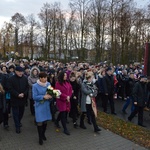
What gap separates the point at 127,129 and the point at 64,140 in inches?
102

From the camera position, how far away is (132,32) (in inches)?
1379

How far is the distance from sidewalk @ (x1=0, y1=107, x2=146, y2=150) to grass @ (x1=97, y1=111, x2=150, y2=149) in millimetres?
312

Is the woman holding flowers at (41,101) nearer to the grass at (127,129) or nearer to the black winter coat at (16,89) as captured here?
the black winter coat at (16,89)

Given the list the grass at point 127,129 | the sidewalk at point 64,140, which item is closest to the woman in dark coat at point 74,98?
the sidewalk at point 64,140

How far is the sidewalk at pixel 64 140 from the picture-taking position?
607 cm

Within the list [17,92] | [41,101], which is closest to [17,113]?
[17,92]

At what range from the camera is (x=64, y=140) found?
6.57m

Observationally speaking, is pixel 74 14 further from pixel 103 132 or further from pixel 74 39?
pixel 103 132

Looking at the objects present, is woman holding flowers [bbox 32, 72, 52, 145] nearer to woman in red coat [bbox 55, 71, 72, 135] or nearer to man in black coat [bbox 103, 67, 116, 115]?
woman in red coat [bbox 55, 71, 72, 135]

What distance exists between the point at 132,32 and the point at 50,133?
30.7 metres

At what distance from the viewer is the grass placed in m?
6.96

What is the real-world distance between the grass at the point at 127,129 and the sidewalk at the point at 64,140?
1.02 feet

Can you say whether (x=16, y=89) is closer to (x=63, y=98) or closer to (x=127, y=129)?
(x=63, y=98)

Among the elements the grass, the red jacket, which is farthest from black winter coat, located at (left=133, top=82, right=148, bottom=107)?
the red jacket
